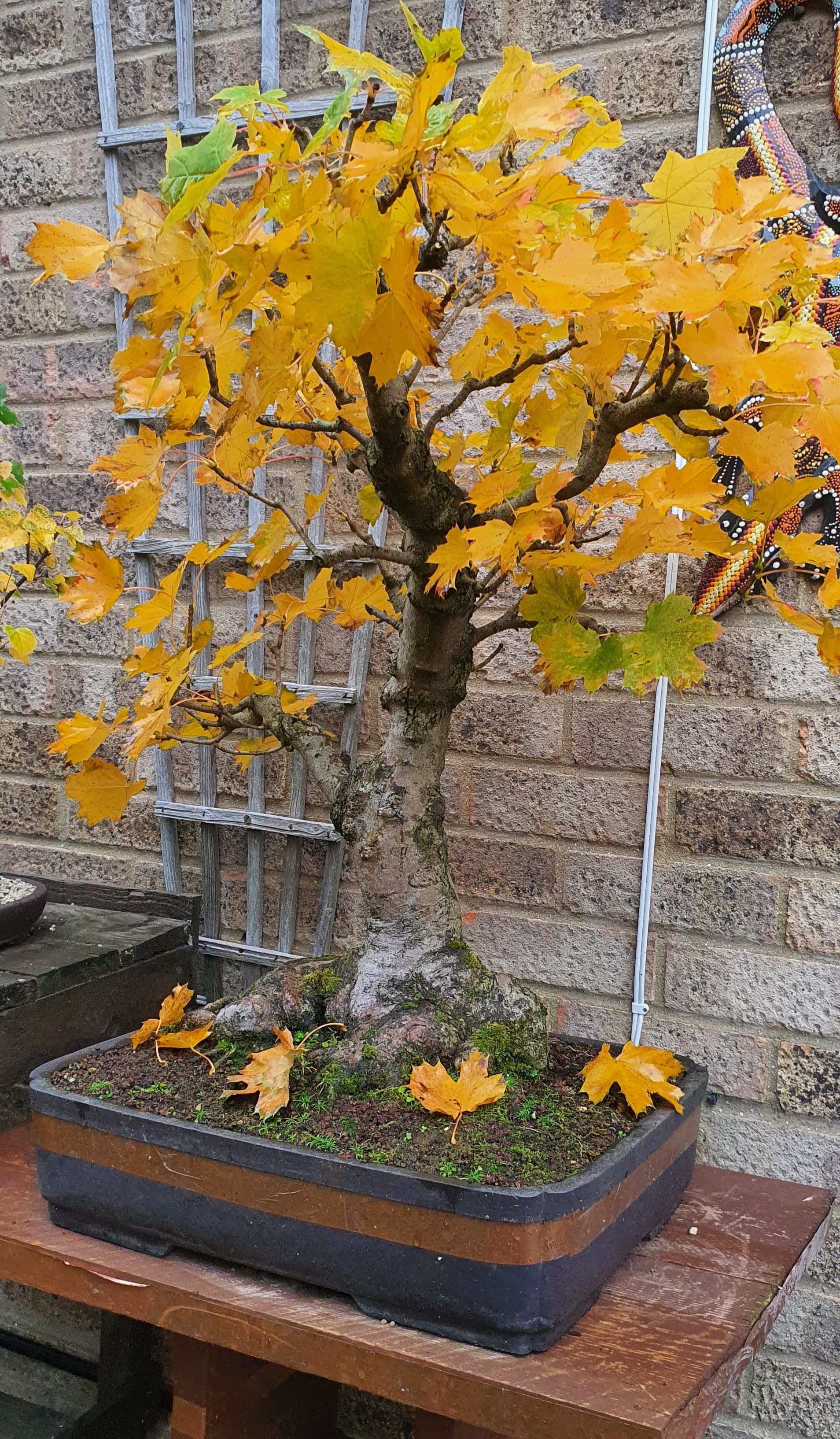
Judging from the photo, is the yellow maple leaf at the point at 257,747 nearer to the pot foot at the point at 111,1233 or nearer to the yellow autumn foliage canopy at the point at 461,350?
the yellow autumn foliage canopy at the point at 461,350

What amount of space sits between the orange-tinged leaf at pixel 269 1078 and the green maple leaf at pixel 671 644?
17.3 inches

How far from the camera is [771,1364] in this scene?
124 centimetres

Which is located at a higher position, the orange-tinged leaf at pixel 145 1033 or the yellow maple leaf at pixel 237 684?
the yellow maple leaf at pixel 237 684

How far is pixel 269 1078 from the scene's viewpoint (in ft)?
2.93

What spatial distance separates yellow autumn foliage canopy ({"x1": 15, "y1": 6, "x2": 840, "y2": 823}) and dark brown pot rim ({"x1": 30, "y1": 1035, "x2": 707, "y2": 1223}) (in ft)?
0.83

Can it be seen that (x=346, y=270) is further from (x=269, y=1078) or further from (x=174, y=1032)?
(x=174, y=1032)

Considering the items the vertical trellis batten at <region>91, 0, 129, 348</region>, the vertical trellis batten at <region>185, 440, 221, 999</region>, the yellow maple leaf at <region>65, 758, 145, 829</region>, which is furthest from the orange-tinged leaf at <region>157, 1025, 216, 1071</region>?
the vertical trellis batten at <region>91, 0, 129, 348</region>

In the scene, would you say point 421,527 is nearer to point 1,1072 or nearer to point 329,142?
point 329,142

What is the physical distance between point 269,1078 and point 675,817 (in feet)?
2.09

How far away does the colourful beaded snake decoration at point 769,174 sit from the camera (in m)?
1.19

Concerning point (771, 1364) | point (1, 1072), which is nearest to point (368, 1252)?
point (1, 1072)

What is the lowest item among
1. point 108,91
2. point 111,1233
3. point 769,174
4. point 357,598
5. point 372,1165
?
point 111,1233

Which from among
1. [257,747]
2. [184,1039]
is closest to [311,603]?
[257,747]

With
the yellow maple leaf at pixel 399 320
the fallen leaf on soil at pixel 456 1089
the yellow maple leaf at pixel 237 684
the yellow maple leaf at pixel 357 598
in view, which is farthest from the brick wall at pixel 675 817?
the yellow maple leaf at pixel 399 320
